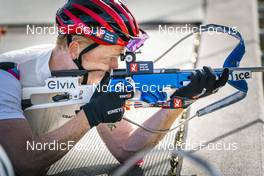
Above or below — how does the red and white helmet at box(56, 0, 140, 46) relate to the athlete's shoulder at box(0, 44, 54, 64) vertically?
above

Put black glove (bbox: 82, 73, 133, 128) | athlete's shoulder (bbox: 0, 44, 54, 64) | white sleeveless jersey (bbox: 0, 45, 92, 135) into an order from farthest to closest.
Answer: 1. athlete's shoulder (bbox: 0, 44, 54, 64)
2. white sleeveless jersey (bbox: 0, 45, 92, 135)
3. black glove (bbox: 82, 73, 133, 128)

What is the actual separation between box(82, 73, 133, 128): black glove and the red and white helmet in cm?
33

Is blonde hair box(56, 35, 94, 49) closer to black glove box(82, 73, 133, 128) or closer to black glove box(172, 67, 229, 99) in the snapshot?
black glove box(82, 73, 133, 128)

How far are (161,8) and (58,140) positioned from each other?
13.4 feet

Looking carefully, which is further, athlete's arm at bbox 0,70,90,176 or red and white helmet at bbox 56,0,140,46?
red and white helmet at bbox 56,0,140,46

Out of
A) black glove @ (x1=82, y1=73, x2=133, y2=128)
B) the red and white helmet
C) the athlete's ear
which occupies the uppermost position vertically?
the red and white helmet

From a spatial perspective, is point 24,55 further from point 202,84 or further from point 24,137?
point 202,84

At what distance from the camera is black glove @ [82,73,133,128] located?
3.36 m

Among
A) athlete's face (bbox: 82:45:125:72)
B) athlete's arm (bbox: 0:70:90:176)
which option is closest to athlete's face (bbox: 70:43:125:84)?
athlete's face (bbox: 82:45:125:72)

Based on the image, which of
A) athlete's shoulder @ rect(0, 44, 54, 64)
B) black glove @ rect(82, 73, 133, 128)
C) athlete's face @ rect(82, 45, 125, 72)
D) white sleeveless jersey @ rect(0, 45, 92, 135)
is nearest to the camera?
black glove @ rect(82, 73, 133, 128)

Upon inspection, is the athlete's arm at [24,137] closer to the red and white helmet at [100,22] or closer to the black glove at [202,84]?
the red and white helmet at [100,22]

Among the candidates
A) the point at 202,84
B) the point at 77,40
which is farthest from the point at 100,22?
the point at 202,84

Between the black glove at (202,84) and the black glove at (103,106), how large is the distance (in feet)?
1.17

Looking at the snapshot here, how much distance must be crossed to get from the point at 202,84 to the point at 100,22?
0.71 metres
